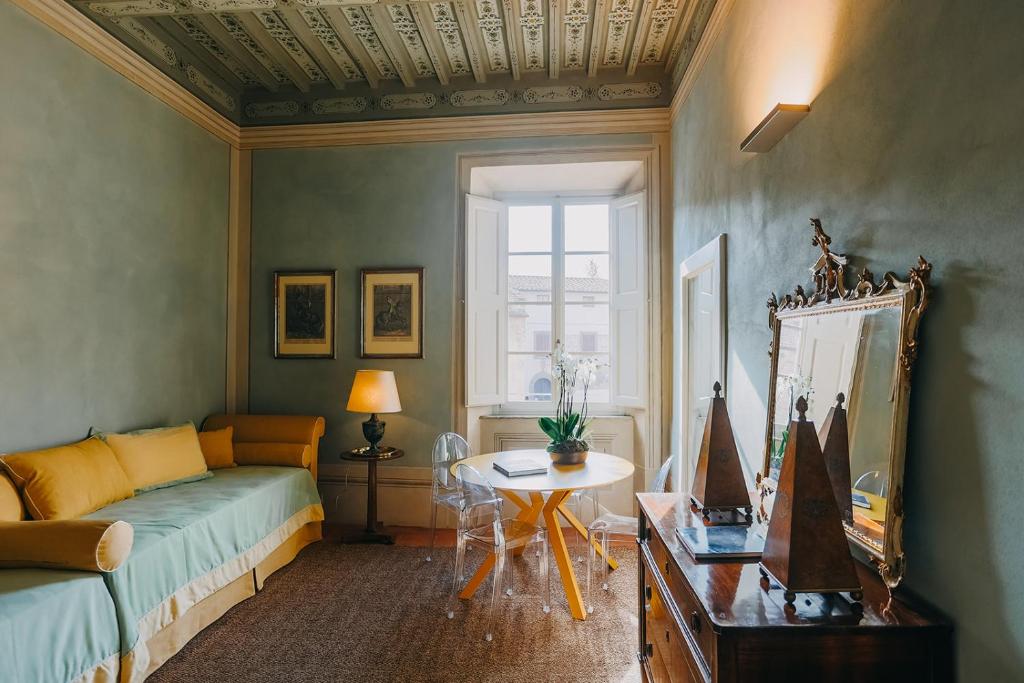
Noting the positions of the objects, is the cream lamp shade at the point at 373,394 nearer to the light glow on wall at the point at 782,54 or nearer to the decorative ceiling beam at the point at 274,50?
the decorative ceiling beam at the point at 274,50

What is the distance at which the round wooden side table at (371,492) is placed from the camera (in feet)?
13.4

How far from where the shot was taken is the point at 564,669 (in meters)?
2.47

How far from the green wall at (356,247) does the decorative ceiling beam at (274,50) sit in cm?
55

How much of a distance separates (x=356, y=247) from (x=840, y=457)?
390cm

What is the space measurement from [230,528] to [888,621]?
300 cm

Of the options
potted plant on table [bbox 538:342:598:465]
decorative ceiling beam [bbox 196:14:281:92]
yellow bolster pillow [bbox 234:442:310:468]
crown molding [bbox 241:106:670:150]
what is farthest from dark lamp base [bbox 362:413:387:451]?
decorative ceiling beam [bbox 196:14:281:92]

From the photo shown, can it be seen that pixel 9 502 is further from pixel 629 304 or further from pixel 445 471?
pixel 629 304

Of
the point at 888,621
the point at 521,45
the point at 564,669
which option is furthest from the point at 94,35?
the point at 888,621

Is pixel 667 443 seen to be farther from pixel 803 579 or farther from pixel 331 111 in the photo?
pixel 331 111

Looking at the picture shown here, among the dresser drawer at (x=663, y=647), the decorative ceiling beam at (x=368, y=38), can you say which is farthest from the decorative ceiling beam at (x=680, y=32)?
the dresser drawer at (x=663, y=647)

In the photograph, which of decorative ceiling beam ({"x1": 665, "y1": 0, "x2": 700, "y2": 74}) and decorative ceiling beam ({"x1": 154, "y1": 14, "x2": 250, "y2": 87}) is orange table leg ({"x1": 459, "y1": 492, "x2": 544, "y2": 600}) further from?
decorative ceiling beam ({"x1": 154, "y1": 14, "x2": 250, "y2": 87})

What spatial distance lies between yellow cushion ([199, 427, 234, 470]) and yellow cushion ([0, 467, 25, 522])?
1314 mm

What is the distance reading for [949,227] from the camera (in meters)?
1.21

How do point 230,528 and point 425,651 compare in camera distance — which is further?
point 230,528
